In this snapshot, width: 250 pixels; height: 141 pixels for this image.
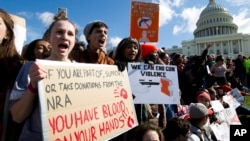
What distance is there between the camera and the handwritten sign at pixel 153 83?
122 inches

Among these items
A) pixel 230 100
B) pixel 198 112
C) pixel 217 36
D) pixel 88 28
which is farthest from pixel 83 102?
pixel 217 36

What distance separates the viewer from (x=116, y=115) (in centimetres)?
224

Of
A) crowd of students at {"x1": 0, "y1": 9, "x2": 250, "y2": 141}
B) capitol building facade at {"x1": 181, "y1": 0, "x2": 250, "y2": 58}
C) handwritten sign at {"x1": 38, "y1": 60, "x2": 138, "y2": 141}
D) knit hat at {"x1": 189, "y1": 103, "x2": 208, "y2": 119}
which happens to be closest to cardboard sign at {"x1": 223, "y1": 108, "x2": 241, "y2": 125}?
crowd of students at {"x1": 0, "y1": 9, "x2": 250, "y2": 141}

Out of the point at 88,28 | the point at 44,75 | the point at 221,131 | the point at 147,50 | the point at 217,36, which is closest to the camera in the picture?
the point at 44,75

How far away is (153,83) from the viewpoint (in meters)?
3.27

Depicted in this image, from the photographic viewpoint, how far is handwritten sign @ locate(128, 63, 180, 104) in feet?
10.2

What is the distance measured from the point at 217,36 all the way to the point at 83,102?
8774 centimetres

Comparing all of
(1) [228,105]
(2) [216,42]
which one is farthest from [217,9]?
(1) [228,105]

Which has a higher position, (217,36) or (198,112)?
(217,36)

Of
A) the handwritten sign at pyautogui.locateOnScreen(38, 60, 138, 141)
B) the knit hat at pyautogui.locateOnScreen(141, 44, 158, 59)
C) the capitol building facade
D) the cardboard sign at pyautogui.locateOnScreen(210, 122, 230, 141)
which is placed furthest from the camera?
the capitol building facade

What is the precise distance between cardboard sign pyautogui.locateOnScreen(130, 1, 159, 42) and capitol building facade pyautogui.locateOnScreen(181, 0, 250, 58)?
82408 mm

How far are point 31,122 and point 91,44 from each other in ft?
4.13

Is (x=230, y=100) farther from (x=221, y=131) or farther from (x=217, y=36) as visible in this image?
(x=217, y=36)

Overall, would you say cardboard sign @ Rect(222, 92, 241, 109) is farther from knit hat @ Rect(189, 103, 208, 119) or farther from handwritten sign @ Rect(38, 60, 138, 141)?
handwritten sign @ Rect(38, 60, 138, 141)
